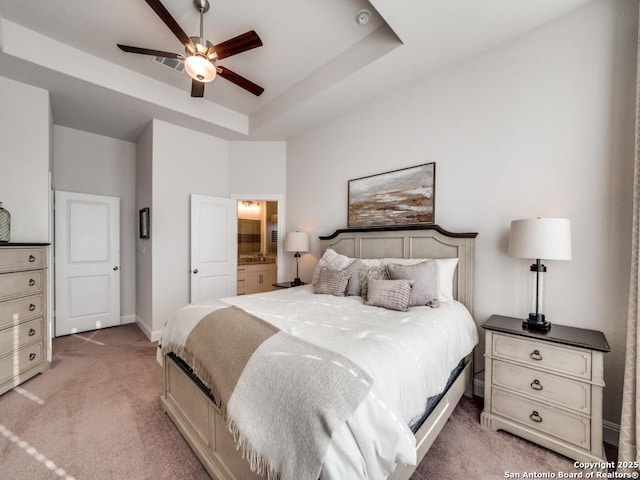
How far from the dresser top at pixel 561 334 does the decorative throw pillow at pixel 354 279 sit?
3.52 ft

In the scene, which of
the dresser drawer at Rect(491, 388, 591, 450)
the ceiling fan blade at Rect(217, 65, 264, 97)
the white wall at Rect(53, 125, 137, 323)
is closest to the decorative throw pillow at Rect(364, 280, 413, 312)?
the dresser drawer at Rect(491, 388, 591, 450)

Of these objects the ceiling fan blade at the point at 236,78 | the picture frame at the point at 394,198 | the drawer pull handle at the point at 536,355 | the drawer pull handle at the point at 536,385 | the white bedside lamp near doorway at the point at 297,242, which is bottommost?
the drawer pull handle at the point at 536,385

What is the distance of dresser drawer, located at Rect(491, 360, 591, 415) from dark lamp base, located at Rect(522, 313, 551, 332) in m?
0.29

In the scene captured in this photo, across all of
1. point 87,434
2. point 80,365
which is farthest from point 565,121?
point 80,365

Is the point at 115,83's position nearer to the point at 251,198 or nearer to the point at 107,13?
the point at 107,13

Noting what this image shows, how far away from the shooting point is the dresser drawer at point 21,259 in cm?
234

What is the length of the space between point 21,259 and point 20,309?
46cm

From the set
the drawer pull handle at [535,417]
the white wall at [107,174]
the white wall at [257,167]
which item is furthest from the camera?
the white wall at [257,167]

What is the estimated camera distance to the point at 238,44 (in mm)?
2170

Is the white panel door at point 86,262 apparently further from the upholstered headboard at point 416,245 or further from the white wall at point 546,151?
the white wall at point 546,151

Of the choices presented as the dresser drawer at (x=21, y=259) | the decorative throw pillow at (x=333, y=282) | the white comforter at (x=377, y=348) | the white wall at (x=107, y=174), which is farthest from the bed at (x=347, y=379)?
the white wall at (x=107, y=174)

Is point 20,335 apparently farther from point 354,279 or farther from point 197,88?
A: point 354,279

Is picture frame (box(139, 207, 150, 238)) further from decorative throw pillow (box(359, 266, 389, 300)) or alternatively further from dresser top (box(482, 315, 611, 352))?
dresser top (box(482, 315, 611, 352))

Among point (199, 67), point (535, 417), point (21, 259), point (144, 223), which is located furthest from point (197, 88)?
point (535, 417)
